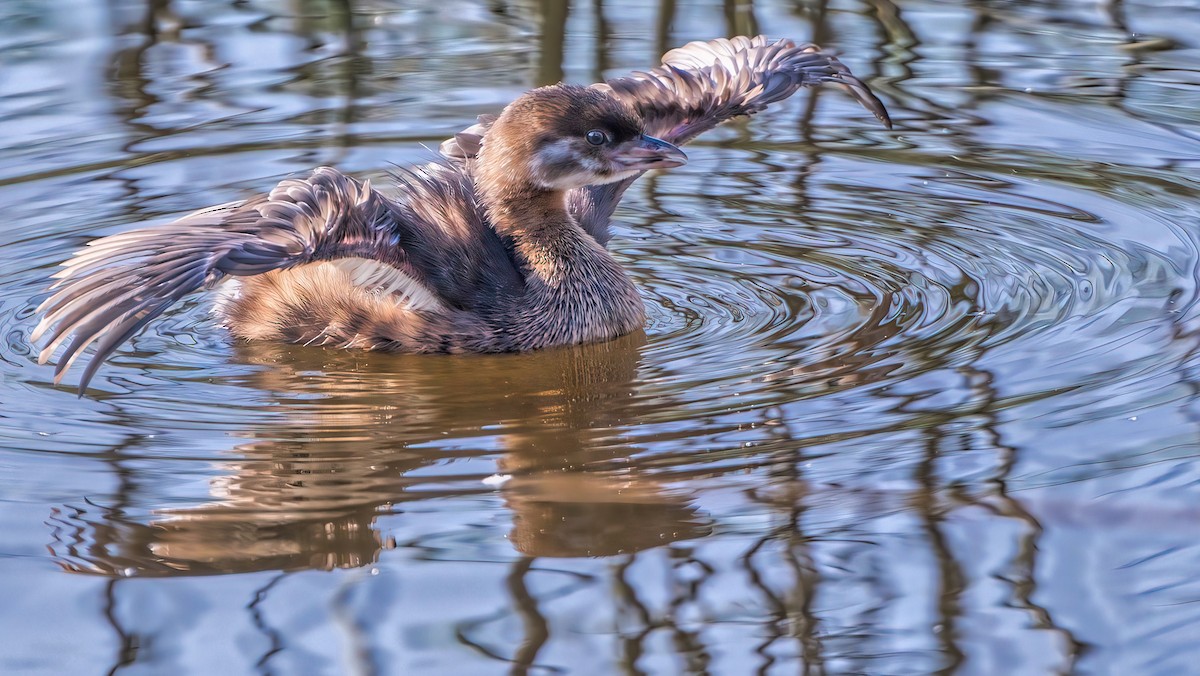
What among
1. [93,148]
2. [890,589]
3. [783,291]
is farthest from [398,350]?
[93,148]

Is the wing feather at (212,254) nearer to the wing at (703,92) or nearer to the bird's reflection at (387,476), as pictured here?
the bird's reflection at (387,476)

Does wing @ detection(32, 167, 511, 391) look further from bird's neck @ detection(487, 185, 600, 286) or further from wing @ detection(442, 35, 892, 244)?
wing @ detection(442, 35, 892, 244)

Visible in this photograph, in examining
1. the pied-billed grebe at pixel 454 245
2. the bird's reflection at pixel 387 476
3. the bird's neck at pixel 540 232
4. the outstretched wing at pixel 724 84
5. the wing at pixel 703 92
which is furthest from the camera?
the outstretched wing at pixel 724 84

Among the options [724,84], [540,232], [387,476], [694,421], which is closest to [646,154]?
[540,232]

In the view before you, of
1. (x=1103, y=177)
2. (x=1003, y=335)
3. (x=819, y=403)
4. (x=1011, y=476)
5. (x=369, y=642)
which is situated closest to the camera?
(x=369, y=642)

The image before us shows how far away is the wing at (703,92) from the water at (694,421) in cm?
45

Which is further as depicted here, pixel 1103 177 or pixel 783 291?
pixel 1103 177

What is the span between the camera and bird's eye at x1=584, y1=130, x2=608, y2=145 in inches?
267

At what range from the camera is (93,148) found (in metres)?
9.13

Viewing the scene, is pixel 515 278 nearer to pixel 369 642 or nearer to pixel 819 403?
pixel 819 403

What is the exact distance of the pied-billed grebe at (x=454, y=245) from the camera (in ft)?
19.8

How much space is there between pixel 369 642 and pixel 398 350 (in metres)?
2.52

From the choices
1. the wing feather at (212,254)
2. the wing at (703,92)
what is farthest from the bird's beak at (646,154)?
the wing feather at (212,254)

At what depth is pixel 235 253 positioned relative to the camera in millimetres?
5691
